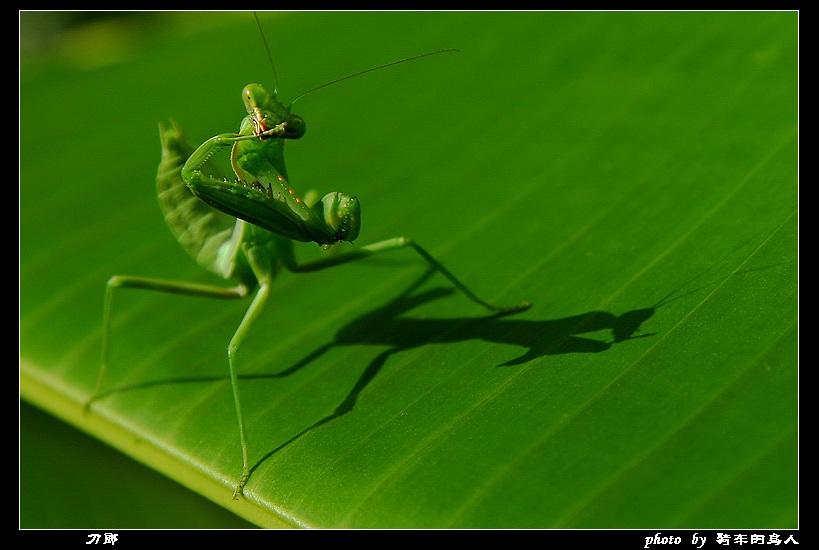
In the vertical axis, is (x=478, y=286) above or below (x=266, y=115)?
below

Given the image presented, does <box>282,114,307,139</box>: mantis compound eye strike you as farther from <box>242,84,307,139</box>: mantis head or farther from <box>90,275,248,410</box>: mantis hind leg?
<box>90,275,248,410</box>: mantis hind leg

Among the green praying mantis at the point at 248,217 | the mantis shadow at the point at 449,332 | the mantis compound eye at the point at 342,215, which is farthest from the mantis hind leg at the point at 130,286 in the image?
the mantis compound eye at the point at 342,215

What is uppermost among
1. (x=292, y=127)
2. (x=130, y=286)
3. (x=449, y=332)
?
(x=292, y=127)

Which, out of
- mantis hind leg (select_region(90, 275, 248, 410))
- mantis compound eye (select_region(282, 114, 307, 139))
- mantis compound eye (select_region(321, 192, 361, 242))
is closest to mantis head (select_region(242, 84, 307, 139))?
mantis compound eye (select_region(282, 114, 307, 139))

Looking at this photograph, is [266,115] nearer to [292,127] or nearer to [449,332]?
[292,127]

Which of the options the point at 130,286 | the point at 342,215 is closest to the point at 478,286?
the point at 342,215

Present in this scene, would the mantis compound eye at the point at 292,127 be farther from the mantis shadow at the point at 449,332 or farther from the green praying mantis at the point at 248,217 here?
the mantis shadow at the point at 449,332
